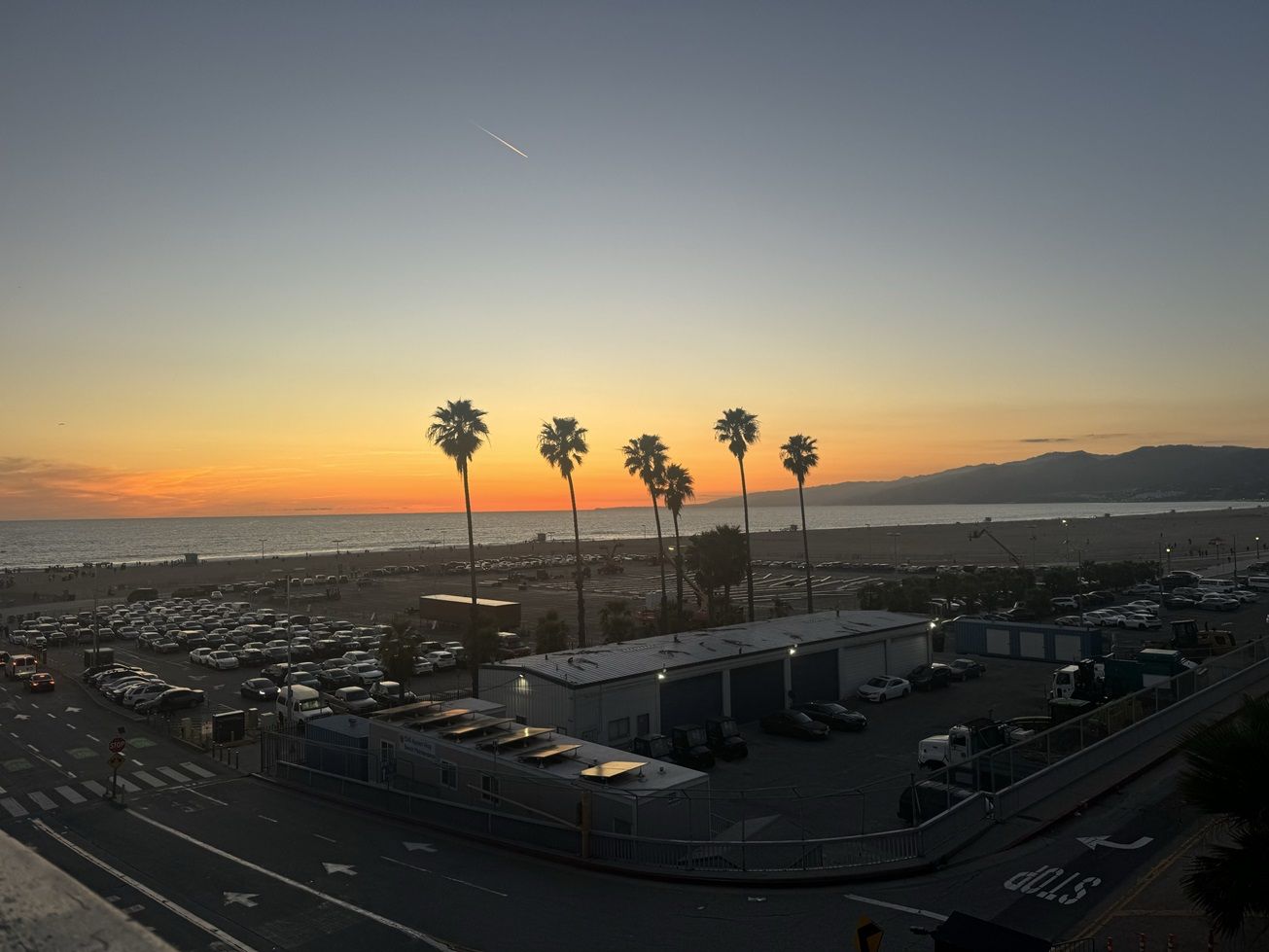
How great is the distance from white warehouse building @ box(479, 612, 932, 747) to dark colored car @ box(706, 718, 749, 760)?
310 centimetres

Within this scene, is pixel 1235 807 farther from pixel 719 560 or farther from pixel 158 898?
pixel 719 560

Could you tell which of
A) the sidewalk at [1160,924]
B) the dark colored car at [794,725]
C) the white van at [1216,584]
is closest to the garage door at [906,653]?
the dark colored car at [794,725]

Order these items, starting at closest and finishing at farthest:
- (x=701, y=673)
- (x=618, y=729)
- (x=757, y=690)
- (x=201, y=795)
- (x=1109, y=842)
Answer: (x=1109, y=842) → (x=201, y=795) → (x=618, y=729) → (x=701, y=673) → (x=757, y=690)

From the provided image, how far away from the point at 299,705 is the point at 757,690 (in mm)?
24892

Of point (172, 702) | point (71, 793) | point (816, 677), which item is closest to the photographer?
point (71, 793)

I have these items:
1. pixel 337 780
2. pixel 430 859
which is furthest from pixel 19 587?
pixel 430 859

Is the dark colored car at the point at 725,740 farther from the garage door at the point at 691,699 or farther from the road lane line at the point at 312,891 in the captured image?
the road lane line at the point at 312,891

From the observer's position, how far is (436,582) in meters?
129

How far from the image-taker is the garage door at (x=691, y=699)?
1462 inches

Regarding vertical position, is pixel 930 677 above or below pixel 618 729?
below

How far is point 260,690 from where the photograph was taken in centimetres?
4962

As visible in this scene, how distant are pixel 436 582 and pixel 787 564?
64.3 metres

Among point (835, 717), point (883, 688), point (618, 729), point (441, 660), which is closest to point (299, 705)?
point (441, 660)

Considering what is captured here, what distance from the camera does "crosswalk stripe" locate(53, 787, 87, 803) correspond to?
29.3m
